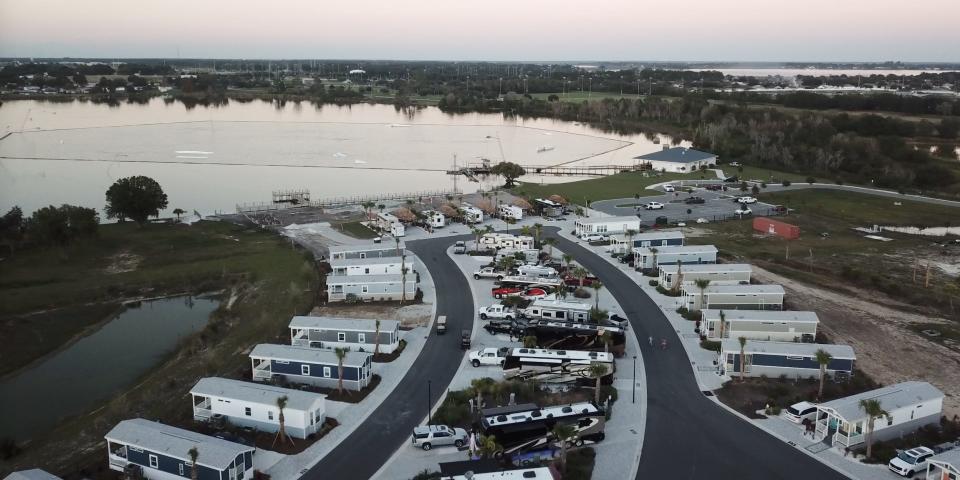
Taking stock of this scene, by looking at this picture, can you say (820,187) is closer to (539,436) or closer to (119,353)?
(539,436)

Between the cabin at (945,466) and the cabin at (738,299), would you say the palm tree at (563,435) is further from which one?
the cabin at (738,299)

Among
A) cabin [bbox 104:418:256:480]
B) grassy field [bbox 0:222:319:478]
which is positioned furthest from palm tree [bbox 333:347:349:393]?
cabin [bbox 104:418:256:480]

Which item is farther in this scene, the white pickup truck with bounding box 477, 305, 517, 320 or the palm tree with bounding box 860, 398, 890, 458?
the white pickup truck with bounding box 477, 305, 517, 320

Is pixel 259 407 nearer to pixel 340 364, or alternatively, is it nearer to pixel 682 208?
pixel 340 364

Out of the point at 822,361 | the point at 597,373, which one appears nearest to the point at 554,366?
the point at 597,373

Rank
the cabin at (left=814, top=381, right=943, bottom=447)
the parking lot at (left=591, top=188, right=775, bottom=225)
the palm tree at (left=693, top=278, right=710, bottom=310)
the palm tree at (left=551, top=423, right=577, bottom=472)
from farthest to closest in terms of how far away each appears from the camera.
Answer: the parking lot at (left=591, top=188, right=775, bottom=225)
the palm tree at (left=693, top=278, right=710, bottom=310)
the cabin at (left=814, top=381, right=943, bottom=447)
the palm tree at (left=551, top=423, right=577, bottom=472)

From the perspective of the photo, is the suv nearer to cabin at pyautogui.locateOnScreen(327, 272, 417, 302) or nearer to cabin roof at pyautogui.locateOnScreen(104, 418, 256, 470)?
cabin roof at pyautogui.locateOnScreen(104, 418, 256, 470)
